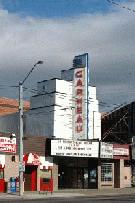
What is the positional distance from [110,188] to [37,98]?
15696 millimetres

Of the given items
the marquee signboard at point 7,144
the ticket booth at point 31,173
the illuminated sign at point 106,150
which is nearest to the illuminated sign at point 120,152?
the illuminated sign at point 106,150

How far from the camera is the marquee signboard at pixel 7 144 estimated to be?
4582 centimetres

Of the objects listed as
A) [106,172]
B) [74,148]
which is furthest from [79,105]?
[74,148]

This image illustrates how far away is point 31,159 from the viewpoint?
158 feet

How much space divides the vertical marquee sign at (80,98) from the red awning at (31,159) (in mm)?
10803

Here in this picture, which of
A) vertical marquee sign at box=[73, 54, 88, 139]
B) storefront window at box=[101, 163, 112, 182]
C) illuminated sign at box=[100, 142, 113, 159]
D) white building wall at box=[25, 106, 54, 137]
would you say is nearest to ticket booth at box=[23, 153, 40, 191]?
illuminated sign at box=[100, 142, 113, 159]

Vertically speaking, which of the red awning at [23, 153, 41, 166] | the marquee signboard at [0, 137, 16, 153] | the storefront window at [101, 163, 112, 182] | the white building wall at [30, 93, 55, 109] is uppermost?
the white building wall at [30, 93, 55, 109]

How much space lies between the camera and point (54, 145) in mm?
49625

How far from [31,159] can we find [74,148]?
5.09 metres

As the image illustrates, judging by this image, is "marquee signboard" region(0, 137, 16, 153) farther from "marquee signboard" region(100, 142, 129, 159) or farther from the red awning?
"marquee signboard" region(100, 142, 129, 159)

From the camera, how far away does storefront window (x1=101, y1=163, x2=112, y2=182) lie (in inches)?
2225

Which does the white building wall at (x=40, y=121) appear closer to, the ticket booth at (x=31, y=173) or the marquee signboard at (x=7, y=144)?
the ticket booth at (x=31, y=173)

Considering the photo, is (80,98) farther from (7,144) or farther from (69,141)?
(7,144)

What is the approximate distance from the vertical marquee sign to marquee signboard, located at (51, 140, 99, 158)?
4935 mm
